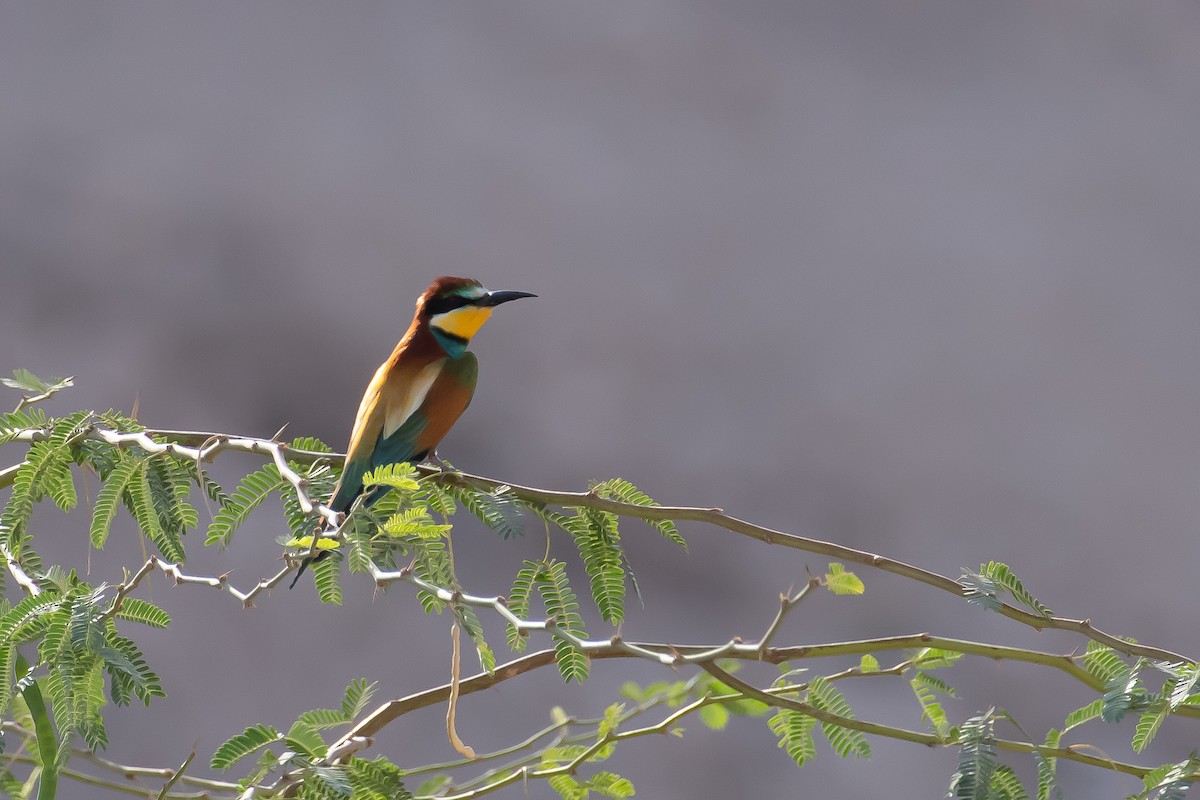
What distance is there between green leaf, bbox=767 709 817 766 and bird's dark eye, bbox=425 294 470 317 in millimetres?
463

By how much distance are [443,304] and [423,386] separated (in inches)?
3.9

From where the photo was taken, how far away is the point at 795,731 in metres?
0.68

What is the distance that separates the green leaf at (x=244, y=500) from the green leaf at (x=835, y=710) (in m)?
0.32

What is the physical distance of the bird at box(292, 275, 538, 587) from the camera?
0.84 m

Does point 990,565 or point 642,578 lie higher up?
point 990,565

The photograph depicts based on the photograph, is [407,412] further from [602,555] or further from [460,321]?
[602,555]

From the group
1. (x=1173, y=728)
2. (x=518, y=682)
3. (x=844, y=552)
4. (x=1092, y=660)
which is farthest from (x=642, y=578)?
(x=844, y=552)

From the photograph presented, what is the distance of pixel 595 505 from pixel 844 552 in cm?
13

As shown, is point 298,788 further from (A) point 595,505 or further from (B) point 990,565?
(B) point 990,565

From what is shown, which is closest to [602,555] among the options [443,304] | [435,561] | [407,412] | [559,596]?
[559,596]

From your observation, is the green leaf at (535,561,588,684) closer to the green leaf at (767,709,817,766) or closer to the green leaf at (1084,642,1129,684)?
the green leaf at (767,709,817,766)

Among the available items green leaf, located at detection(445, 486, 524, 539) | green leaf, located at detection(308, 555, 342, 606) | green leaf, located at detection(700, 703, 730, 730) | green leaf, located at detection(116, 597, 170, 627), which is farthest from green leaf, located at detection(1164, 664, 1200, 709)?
green leaf, located at detection(116, 597, 170, 627)

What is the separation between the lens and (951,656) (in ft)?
2.15

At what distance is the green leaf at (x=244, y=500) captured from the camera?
647 mm
